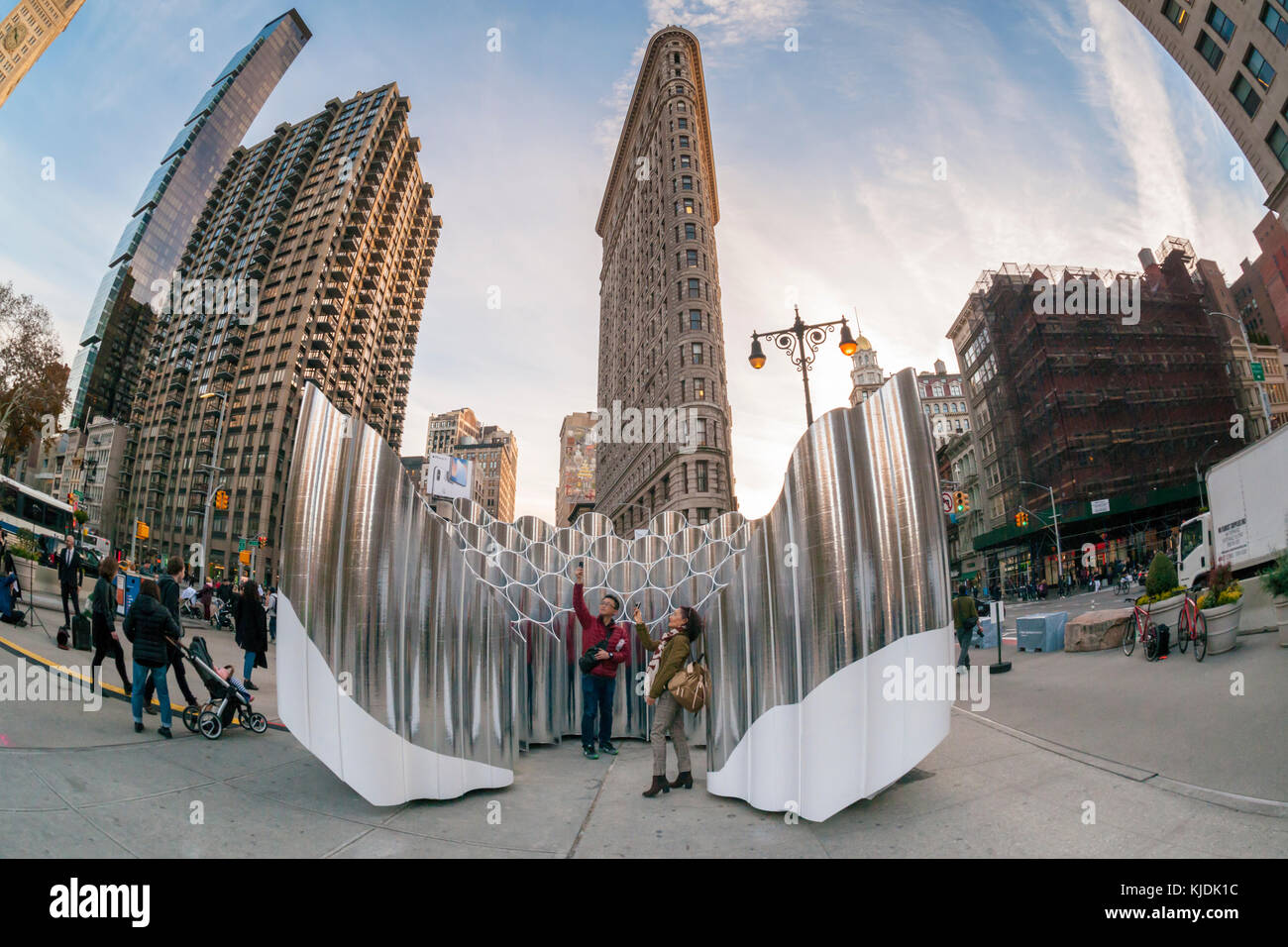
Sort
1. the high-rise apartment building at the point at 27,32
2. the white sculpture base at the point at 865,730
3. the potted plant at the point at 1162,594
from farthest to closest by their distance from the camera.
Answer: the high-rise apartment building at the point at 27,32, the potted plant at the point at 1162,594, the white sculpture base at the point at 865,730

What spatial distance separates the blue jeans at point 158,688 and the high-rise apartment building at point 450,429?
161m

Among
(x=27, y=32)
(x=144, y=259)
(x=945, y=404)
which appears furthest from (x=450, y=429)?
(x=27, y=32)

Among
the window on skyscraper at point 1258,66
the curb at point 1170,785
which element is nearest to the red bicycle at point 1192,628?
the curb at point 1170,785

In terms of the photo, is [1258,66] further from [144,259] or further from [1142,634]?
[144,259]

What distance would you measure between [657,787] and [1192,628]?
1030cm

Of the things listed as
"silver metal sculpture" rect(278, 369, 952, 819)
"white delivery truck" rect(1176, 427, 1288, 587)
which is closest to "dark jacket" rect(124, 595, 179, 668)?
"silver metal sculpture" rect(278, 369, 952, 819)

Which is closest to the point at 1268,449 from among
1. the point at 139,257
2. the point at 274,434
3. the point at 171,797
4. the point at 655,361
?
the point at 171,797

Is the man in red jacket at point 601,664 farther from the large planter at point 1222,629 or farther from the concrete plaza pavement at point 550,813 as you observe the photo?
the large planter at point 1222,629

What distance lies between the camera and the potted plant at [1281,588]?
29.3 feet

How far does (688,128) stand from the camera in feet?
184

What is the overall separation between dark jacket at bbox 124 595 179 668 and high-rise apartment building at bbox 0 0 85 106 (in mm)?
40648

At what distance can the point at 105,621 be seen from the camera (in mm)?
7586

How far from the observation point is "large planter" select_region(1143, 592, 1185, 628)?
36.8 feet
